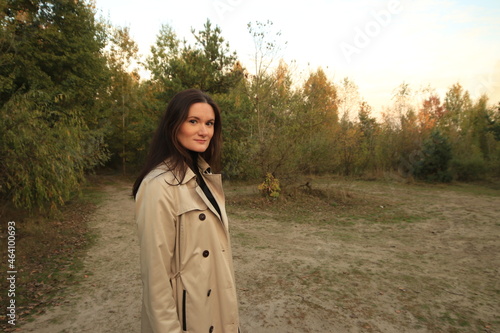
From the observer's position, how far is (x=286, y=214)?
30.7ft

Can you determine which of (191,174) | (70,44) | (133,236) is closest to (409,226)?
(133,236)

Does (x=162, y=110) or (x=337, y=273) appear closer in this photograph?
(x=337, y=273)

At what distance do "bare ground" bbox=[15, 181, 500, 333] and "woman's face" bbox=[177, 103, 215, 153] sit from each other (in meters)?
2.49

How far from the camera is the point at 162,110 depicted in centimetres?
1511

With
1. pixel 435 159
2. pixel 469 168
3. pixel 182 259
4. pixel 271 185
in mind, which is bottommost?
pixel 271 185

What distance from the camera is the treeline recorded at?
6.39 meters

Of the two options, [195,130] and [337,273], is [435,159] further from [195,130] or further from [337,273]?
[195,130]

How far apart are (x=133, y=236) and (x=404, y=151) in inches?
670

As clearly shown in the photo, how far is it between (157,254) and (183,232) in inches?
6.2

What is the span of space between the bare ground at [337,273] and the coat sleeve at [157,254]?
2.22m

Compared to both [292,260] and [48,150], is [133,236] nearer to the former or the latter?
[48,150]

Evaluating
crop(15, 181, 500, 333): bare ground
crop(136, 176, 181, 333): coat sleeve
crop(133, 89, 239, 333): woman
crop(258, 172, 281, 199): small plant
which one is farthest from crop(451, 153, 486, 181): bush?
crop(136, 176, 181, 333): coat sleeve

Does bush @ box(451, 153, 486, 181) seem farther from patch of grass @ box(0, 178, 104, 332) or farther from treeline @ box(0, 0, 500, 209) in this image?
patch of grass @ box(0, 178, 104, 332)

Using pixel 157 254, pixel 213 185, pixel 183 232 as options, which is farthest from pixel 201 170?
pixel 157 254
